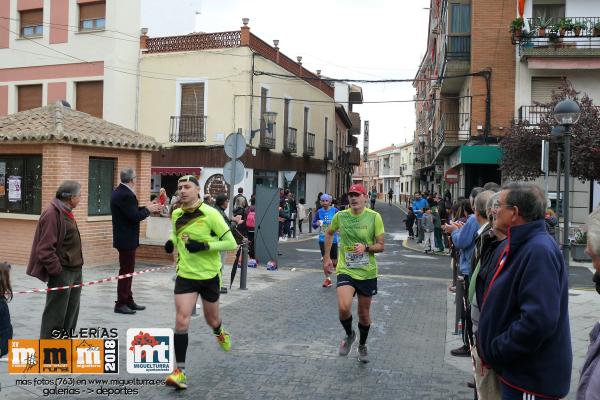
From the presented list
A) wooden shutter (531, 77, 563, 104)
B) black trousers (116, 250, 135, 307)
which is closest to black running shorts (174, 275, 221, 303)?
black trousers (116, 250, 135, 307)

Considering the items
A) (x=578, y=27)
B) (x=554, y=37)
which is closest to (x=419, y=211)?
(x=554, y=37)

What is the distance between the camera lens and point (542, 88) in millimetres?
21562

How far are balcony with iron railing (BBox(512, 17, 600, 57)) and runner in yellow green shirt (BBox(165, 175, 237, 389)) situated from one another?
1827 cm

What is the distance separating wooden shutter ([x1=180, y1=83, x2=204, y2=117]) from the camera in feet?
81.5

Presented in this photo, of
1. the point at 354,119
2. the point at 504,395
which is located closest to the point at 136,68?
the point at 504,395

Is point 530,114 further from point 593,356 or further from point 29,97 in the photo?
point 29,97

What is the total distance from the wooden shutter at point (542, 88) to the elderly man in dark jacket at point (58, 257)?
19.3 meters

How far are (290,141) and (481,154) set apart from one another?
11498 mm

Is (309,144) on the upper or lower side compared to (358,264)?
upper

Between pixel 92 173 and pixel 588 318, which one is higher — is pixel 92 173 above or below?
above

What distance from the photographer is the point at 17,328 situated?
682cm

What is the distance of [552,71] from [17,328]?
787 inches

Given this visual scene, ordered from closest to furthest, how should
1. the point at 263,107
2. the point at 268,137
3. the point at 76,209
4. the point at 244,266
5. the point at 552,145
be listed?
the point at 244,266
the point at 76,209
the point at 552,145
the point at 263,107
the point at 268,137

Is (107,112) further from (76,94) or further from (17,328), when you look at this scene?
(17,328)
